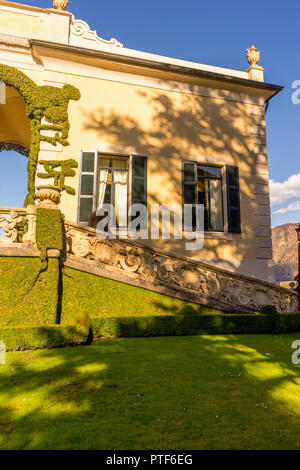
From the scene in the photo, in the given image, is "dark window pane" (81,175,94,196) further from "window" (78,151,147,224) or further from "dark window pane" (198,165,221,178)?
"dark window pane" (198,165,221,178)

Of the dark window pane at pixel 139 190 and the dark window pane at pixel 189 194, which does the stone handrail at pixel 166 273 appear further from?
the dark window pane at pixel 189 194

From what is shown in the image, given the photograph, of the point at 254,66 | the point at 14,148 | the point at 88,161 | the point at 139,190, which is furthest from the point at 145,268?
the point at 14,148

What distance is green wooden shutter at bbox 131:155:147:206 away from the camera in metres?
10.5

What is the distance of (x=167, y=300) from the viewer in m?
7.61

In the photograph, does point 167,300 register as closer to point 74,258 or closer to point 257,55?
point 74,258

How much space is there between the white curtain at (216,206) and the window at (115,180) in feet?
8.21

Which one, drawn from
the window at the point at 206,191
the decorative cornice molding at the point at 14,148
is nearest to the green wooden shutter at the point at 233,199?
the window at the point at 206,191

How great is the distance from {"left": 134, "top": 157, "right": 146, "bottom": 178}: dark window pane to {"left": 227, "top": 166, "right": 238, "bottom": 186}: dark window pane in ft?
10.0

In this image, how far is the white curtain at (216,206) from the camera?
11.5 meters

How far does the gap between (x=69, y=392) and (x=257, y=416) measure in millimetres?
1868

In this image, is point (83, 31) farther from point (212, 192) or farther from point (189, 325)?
point (189, 325)

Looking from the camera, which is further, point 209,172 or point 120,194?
point 209,172

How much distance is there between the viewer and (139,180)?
34.9ft

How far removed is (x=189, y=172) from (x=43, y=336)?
749 centimetres
